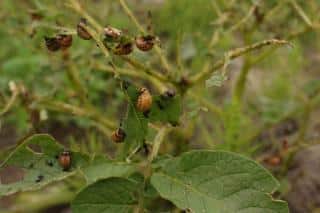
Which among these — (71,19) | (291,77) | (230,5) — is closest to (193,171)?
(230,5)

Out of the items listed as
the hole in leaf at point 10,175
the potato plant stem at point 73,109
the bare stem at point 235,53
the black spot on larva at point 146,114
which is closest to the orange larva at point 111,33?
the black spot on larva at point 146,114

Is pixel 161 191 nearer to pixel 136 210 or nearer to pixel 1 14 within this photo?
pixel 136 210

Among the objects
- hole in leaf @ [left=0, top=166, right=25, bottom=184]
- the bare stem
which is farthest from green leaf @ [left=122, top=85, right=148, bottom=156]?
hole in leaf @ [left=0, top=166, right=25, bottom=184]

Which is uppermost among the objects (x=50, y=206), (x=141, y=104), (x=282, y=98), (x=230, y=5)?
(x=230, y=5)

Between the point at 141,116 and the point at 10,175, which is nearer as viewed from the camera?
the point at 141,116

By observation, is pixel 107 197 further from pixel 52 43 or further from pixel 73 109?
pixel 73 109

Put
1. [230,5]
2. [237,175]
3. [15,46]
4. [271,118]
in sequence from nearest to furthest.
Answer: [237,175], [230,5], [271,118], [15,46]

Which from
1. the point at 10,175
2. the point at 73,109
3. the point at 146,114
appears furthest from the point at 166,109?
the point at 10,175
